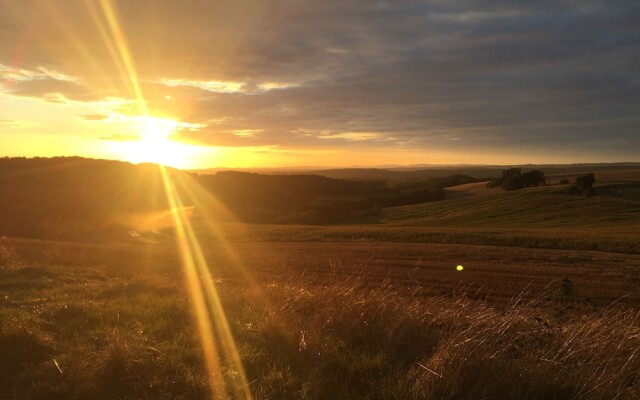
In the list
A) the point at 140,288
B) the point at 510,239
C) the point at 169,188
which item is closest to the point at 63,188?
the point at 169,188

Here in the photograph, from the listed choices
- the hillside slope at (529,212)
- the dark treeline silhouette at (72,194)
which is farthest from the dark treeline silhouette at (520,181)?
the dark treeline silhouette at (72,194)

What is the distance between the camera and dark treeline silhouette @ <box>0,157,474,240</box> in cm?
4634

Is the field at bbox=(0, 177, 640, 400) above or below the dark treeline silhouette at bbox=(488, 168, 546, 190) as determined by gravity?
above

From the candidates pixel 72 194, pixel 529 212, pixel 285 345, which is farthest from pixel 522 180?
pixel 285 345

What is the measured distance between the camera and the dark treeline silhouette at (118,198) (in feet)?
152

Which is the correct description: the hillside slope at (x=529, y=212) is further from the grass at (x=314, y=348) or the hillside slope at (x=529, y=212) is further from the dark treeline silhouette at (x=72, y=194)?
Answer: the grass at (x=314, y=348)

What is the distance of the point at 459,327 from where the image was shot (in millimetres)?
5797

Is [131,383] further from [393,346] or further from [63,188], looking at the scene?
[63,188]

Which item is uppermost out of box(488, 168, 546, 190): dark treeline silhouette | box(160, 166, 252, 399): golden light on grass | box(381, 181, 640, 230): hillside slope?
box(160, 166, 252, 399): golden light on grass

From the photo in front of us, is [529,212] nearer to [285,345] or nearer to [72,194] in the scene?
[285,345]

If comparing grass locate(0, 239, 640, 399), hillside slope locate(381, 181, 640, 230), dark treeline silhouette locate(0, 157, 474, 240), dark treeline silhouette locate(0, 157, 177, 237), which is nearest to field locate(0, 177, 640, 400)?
grass locate(0, 239, 640, 399)

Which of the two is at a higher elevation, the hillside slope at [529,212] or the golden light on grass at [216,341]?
the golden light on grass at [216,341]

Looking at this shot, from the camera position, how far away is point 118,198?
7062cm

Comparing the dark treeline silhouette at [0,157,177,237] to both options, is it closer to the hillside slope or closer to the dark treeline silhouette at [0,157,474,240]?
the dark treeline silhouette at [0,157,474,240]
